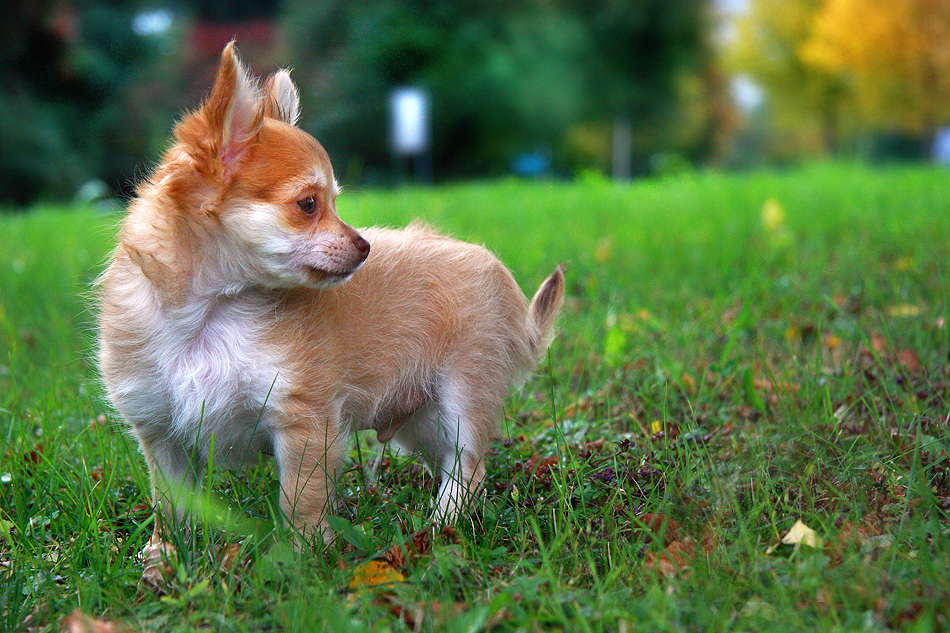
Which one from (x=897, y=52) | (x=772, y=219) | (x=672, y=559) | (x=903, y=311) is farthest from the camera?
(x=897, y=52)

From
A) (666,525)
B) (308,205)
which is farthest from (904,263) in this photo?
(308,205)

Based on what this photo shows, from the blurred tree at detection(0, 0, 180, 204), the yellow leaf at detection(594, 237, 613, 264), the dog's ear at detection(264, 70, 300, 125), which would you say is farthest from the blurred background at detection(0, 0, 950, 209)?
the dog's ear at detection(264, 70, 300, 125)

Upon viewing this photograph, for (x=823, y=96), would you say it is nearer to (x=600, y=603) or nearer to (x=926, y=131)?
(x=926, y=131)

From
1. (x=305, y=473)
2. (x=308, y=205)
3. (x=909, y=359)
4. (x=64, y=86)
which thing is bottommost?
(x=909, y=359)

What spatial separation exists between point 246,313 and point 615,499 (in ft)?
3.61

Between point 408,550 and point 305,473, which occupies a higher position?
point 305,473

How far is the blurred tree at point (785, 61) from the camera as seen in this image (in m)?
29.7

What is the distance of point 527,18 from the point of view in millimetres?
20016

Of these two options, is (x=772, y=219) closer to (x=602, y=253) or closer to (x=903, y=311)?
(x=602, y=253)

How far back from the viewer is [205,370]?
2.10 meters

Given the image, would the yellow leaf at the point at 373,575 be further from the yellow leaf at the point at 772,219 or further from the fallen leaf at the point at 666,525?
the yellow leaf at the point at 772,219

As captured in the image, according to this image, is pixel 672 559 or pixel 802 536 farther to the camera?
pixel 802 536

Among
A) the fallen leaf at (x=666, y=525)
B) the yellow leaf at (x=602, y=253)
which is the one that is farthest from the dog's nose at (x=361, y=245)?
the yellow leaf at (x=602, y=253)

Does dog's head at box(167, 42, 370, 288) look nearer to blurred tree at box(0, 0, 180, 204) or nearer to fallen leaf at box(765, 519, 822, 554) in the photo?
fallen leaf at box(765, 519, 822, 554)
